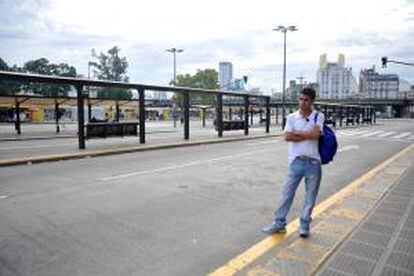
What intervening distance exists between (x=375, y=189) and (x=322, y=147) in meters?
4.03

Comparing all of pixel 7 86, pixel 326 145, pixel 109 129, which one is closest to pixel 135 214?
pixel 326 145

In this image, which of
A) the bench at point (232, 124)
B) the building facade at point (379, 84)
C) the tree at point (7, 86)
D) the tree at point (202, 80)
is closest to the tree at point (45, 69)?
the tree at point (7, 86)

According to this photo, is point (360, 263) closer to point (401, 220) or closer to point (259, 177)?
point (401, 220)

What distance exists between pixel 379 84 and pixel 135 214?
19112 cm

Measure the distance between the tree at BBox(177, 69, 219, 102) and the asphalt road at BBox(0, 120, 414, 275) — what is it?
3919 inches

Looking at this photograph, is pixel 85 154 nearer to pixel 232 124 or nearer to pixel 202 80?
pixel 232 124

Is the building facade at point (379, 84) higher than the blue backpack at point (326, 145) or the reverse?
higher

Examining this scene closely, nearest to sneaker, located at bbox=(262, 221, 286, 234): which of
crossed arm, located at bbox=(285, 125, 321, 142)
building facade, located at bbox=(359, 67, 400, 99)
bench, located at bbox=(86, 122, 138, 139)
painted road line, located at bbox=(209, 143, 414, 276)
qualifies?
painted road line, located at bbox=(209, 143, 414, 276)

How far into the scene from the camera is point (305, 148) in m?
5.28

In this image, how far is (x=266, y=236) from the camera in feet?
18.5

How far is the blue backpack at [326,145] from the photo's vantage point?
17.3 ft

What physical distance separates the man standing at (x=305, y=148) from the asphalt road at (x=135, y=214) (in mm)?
818

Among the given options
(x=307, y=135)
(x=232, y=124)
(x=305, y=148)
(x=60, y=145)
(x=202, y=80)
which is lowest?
(x=60, y=145)

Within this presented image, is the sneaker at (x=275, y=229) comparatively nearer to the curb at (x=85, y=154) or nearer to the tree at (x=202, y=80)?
the curb at (x=85, y=154)
